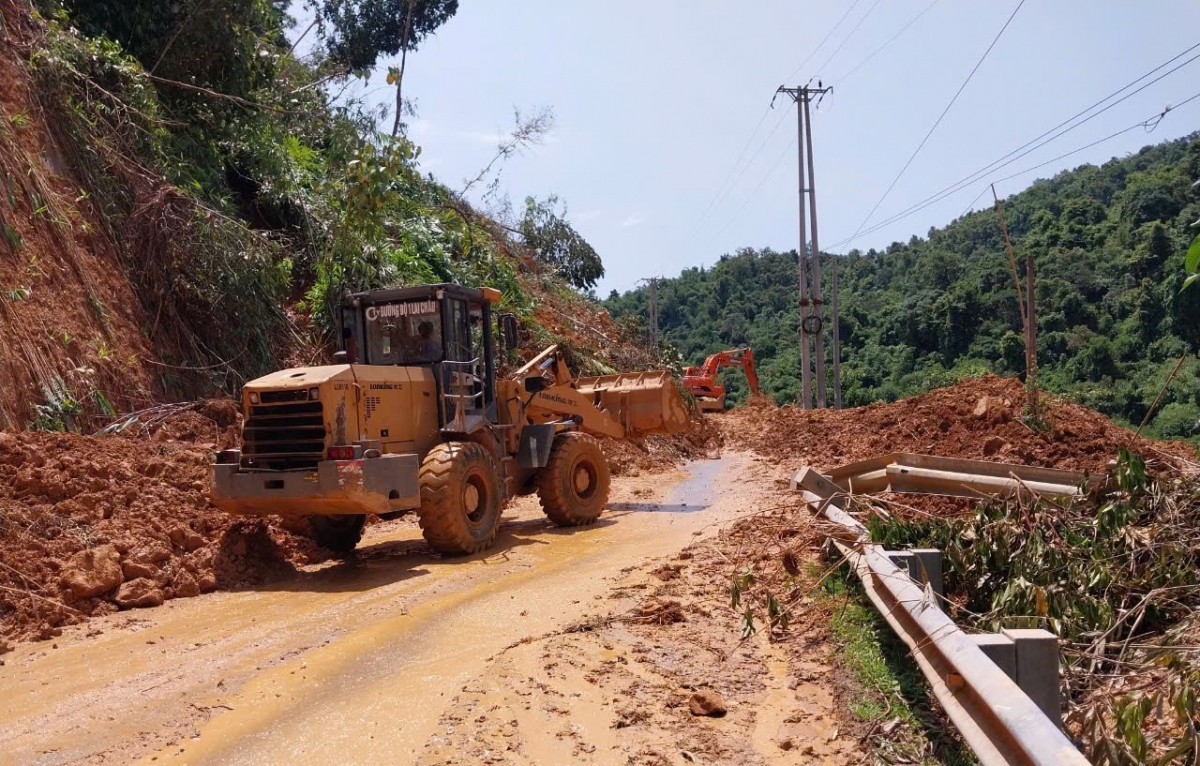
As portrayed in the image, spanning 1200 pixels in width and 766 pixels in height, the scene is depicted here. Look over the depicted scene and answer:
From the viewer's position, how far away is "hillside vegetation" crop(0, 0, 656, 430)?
12.8 metres

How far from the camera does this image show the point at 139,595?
8453 millimetres

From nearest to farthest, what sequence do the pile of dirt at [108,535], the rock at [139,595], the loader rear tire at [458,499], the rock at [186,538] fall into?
the pile of dirt at [108,535] < the rock at [139,595] < the rock at [186,538] < the loader rear tire at [458,499]

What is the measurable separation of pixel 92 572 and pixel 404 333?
4.20m

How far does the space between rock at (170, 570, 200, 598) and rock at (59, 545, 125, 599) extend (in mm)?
449

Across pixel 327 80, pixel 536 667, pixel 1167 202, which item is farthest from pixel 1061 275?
pixel 536 667

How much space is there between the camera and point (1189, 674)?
13.5ft

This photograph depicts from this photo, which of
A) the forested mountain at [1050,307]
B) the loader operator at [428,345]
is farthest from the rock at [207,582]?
the forested mountain at [1050,307]

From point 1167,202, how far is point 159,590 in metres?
44.5

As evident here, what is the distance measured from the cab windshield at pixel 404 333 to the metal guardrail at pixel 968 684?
20.9 feet

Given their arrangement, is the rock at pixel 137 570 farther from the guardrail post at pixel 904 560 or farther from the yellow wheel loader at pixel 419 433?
the guardrail post at pixel 904 560

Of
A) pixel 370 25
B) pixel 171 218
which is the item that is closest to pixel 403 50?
pixel 370 25

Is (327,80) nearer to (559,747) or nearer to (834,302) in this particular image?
(834,302)

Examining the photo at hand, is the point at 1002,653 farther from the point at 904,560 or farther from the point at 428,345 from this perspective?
the point at 428,345

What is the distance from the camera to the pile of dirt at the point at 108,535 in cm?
800
